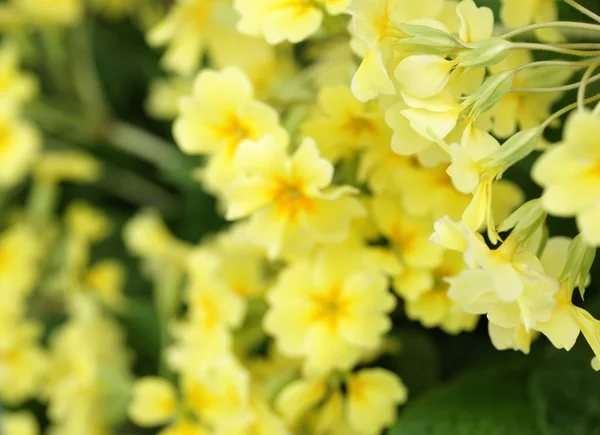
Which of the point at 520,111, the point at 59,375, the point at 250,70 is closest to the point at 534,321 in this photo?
the point at 520,111

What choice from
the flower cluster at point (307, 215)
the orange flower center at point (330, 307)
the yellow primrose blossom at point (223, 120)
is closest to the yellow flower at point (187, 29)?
the flower cluster at point (307, 215)

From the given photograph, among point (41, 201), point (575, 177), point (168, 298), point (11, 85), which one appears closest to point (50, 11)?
point (11, 85)

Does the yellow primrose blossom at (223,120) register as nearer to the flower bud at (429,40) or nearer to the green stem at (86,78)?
the flower bud at (429,40)

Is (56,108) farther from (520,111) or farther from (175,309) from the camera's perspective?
(520,111)

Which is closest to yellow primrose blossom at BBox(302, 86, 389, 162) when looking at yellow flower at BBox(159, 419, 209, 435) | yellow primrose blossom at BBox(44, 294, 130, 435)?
yellow flower at BBox(159, 419, 209, 435)

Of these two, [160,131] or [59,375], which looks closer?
[59,375]

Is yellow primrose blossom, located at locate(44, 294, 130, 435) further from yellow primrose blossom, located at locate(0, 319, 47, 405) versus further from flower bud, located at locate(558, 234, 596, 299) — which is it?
flower bud, located at locate(558, 234, 596, 299)

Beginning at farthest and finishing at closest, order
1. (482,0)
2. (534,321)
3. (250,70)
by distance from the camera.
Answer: (250,70)
(482,0)
(534,321)
